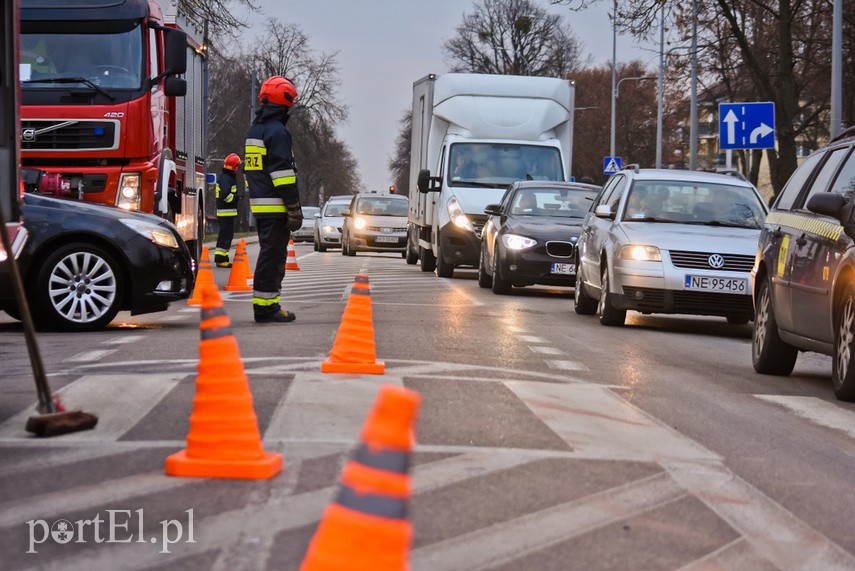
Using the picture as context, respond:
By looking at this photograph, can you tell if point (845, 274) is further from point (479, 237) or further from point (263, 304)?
point (479, 237)

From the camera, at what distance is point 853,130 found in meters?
10.6

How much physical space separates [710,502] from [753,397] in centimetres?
410

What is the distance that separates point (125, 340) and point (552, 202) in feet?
35.7

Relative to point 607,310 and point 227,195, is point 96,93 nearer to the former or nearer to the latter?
point 607,310

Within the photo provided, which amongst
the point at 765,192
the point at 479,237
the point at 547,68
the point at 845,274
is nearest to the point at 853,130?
the point at 845,274

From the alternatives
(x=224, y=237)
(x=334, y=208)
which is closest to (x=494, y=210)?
(x=224, y=237)

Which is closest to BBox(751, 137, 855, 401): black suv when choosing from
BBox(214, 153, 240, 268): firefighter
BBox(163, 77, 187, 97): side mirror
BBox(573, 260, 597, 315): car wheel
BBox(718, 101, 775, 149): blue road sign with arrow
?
BBox(573, 260, 597, 315): car wheel

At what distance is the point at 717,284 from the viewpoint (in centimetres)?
1540

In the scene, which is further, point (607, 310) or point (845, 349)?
point (607, 310)

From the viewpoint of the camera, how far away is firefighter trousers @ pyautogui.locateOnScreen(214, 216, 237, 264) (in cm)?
2789

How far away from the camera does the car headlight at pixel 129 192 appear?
1741cm

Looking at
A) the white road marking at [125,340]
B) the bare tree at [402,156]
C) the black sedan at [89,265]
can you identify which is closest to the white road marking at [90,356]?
the white road marking at [125,340]

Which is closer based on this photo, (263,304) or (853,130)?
(853,130)

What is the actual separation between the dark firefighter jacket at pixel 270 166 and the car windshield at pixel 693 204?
413cm
